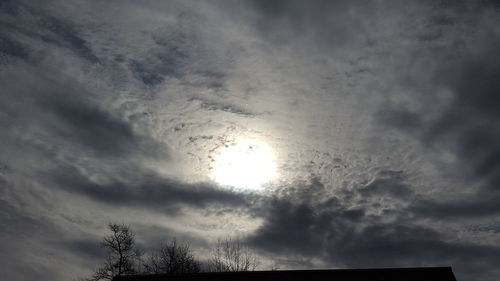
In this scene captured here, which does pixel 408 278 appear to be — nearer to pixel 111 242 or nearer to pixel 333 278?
pixel 333 278

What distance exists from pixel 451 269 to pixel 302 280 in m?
9.57

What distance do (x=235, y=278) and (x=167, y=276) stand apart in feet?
16.1

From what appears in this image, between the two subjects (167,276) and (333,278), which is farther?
(167,276)

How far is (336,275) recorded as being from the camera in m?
20.3

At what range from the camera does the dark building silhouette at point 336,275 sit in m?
19.8

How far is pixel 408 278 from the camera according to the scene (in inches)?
778

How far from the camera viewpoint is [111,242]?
107 ft

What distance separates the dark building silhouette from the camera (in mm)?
19781

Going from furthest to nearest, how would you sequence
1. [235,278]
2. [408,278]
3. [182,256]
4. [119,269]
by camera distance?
1. [182,256]
2. [119,269]
3. [235,278]
4. [408,278]

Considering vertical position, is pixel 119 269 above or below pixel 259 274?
above

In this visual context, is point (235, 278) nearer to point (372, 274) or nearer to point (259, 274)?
point (259, 274)

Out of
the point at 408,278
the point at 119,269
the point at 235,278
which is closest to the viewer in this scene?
the point at 408,278

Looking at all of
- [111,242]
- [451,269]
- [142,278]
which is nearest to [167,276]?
[142,278]

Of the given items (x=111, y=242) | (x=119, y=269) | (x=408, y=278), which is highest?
(x=111, y=242)
